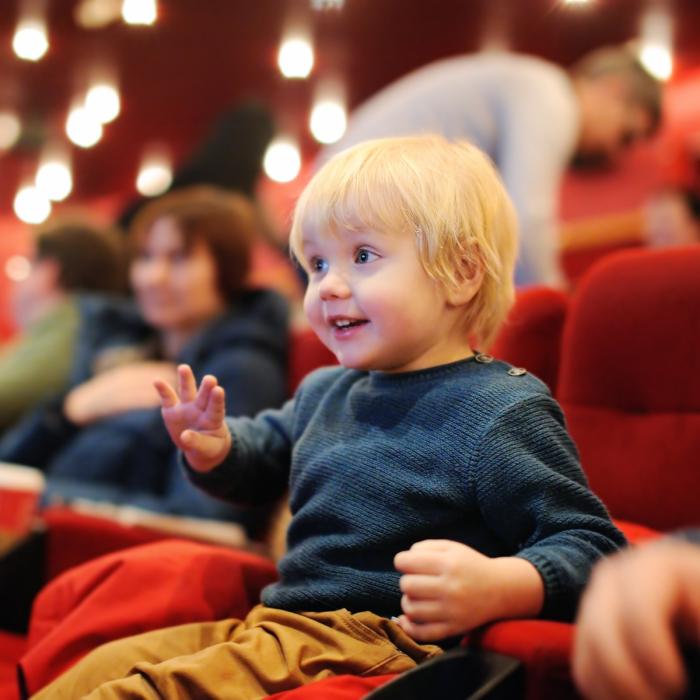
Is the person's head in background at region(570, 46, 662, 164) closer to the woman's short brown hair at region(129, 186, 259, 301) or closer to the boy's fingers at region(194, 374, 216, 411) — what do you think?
the woman's short brown hair at region(129, 186, 259, 301)

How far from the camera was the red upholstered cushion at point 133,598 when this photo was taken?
97 cm

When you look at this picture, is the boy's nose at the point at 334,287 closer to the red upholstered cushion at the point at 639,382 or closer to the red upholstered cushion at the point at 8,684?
the red upholstered cushion at the point at 639,382

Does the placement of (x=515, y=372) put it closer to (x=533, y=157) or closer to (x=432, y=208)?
(x=432, y=208)

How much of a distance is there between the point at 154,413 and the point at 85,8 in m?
2.61

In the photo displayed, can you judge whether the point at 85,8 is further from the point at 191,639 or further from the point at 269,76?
the point at 191,639

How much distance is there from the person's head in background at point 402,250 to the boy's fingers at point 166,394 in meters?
0.18

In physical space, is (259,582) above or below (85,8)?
below

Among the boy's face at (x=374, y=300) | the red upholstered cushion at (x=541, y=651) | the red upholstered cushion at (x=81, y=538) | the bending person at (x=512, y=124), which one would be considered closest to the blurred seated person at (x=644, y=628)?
the red upholstered cushion at (x=541, y=651)

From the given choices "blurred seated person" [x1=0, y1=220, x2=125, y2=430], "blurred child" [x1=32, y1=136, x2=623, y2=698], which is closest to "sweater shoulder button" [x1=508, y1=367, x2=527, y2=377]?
"blurred child" [x1=32, y1=136, x2=623, y2=698]

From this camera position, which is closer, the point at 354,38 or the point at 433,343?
the point at 433,343

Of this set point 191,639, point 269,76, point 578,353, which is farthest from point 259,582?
point 269,76

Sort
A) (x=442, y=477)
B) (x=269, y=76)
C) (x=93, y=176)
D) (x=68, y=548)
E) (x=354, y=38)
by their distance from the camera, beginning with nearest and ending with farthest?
(x=442, y=477) < (x=68, y=548) < (x=354, y=38) < (x=269, y=76) < (x=93, y=176)

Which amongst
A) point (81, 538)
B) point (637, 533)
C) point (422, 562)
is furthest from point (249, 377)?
point (422, 562)

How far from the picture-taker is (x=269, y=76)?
4434mm
